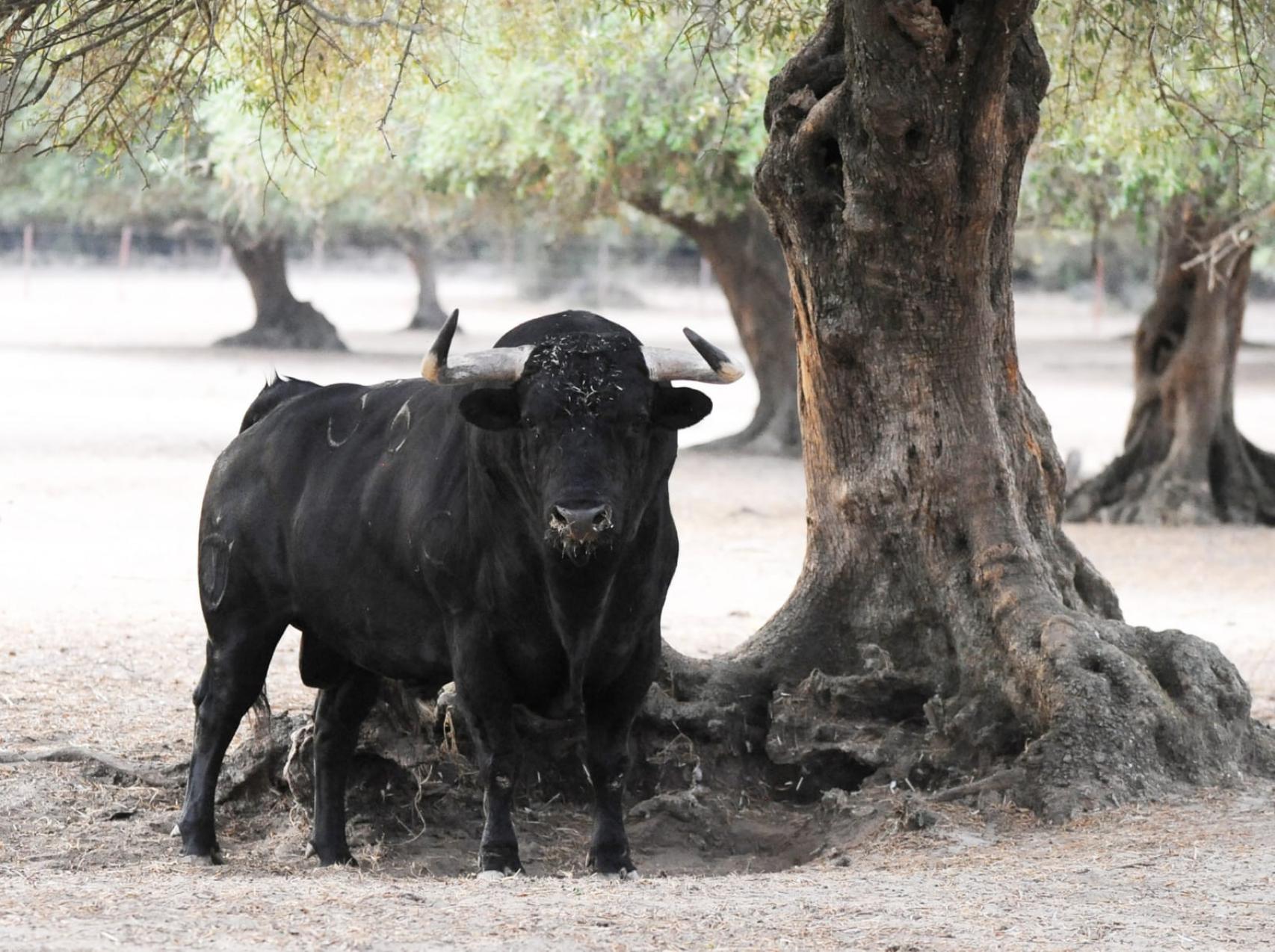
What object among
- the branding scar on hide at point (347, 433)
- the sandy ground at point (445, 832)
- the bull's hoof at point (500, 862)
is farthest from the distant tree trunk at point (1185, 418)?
the bull's hoof at point (500, 862)

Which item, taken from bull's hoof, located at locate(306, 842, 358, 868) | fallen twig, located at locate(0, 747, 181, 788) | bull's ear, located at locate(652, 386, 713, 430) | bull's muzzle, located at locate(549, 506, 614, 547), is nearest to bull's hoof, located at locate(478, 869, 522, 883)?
bull's hoof, located at locate(306, 842, 358, 868)

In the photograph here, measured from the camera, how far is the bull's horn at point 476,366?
5398 mm

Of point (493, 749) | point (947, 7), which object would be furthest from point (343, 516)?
point (947, 7)

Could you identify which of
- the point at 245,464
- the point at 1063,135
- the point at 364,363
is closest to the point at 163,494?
the point at 1063,135

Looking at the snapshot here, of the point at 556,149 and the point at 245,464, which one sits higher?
the point at 556,149

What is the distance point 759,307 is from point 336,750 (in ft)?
48.7

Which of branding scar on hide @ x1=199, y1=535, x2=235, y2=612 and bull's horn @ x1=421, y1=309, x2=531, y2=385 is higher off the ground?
bull's horn @ x1=421, y1=309, x2=531, y2=385

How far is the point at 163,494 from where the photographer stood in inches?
679

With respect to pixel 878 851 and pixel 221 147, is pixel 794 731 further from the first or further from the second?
pixel 221 147

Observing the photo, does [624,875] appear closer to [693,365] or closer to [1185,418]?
[693,365]

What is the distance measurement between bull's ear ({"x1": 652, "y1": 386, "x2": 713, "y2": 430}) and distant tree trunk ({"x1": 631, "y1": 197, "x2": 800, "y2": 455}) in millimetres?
14185

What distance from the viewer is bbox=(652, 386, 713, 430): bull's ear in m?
5.51

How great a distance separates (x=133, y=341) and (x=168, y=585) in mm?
26428

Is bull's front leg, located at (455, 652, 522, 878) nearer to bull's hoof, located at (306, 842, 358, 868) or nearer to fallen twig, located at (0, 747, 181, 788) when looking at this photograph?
bull's hoof, located at (306, 842, 358, 868)
